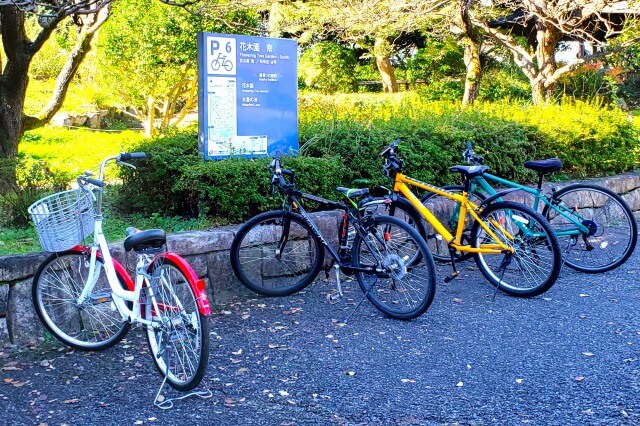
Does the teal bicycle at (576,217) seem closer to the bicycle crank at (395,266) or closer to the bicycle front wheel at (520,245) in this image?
the bicycle front wheel at (520,245)

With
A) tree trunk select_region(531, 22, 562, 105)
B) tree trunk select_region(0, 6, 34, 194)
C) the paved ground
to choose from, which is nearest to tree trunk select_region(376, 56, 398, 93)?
tree trunk select_region(531, 22, 562, 105)

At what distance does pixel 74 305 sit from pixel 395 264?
2108 millimetres

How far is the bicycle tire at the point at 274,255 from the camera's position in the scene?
514 cm

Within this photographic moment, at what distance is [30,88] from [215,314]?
1235cm

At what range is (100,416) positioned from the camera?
329 cm

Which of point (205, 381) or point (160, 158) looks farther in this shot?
point (160, 158)

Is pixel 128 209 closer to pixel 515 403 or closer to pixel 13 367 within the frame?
pixel 13 367

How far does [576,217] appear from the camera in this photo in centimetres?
581

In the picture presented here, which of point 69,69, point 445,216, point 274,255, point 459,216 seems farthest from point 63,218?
point 69,69

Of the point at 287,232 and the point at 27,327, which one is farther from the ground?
→ the point at 287,232

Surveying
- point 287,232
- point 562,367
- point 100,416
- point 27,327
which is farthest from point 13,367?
point 562,367

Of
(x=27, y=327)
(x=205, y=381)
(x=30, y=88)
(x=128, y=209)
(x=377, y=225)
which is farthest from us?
(x=30, y=88)

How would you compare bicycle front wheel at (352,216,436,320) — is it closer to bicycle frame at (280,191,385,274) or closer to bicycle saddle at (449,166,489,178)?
bicycle frame at (280,191,385,274)

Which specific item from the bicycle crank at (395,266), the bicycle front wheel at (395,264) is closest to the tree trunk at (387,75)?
the bicycle front wheel at (395,264)
